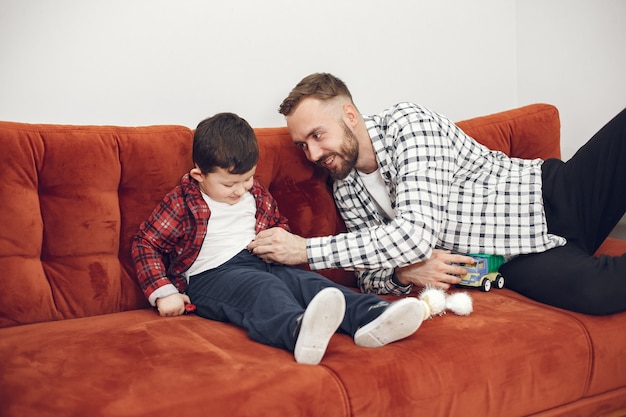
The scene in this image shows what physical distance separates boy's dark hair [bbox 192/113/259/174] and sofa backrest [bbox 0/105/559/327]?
0.57ft

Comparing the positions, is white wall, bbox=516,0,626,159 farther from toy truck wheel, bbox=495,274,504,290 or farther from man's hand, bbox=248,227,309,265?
man's hand, bbox=248,227,309,265

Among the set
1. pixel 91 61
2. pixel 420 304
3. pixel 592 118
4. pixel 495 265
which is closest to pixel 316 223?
pixel 495 265

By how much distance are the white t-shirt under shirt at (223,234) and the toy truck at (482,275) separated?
635 millimetres

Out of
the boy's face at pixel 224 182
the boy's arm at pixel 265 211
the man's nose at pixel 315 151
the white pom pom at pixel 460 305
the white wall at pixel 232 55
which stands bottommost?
the white pom pom at pixel 460 305

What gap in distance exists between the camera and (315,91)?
1.86 metres

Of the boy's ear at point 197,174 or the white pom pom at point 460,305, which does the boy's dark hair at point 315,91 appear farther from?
the white pom pom at point 460,305

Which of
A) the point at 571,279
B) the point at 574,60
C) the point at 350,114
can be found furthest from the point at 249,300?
the point at 574,60

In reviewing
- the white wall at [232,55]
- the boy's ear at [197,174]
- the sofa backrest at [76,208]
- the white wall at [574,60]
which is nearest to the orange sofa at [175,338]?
the sofa backrest at [76,208]

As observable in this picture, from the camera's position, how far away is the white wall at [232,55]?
6.26 ft

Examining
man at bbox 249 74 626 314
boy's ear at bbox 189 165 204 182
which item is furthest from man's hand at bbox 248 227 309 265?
boy's ear at bbox 189 165 204 182

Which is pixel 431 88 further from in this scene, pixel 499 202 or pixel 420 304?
pixel 420 304

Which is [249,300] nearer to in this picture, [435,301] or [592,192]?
[435,301]

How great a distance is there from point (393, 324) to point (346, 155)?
67 cm

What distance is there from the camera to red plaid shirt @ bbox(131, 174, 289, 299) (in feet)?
5.43
